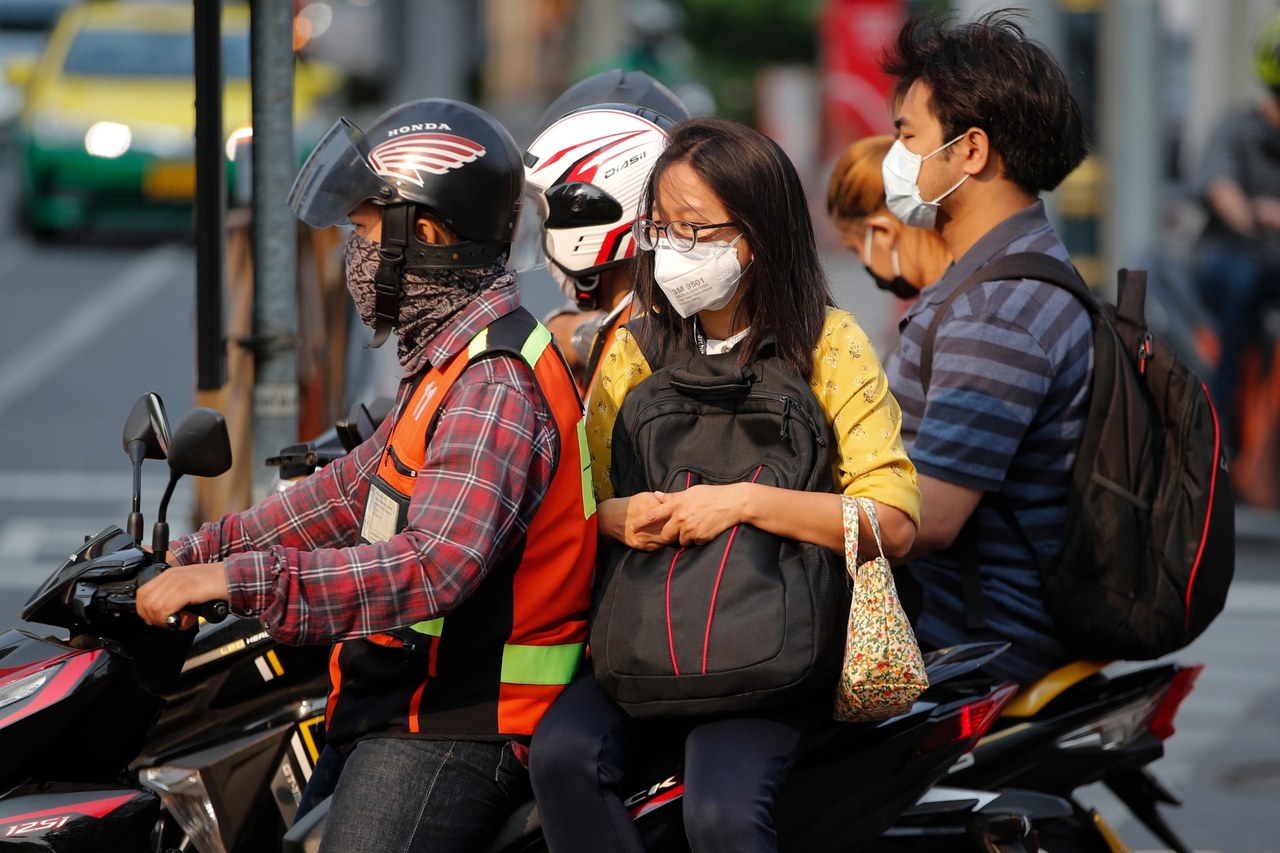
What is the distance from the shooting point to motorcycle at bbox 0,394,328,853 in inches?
106

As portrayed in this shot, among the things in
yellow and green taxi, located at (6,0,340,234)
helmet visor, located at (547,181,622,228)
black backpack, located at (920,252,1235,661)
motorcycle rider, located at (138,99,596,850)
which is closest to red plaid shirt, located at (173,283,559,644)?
motorcycle rider, located at (138,99,596,850)

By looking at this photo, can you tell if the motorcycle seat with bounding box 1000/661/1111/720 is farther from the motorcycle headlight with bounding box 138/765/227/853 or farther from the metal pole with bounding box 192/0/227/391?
the metal pole with bounding box 192/0/227/391

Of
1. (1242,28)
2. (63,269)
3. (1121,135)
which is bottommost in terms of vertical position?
(63,269)

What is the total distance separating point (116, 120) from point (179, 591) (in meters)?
13.7

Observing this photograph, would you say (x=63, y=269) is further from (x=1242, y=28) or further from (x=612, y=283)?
(x=612, y=283)

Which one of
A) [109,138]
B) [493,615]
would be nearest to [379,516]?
[493,615]

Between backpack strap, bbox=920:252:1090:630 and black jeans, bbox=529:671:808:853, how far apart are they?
2.53 ft

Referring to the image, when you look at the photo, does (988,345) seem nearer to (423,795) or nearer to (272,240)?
(423,795)

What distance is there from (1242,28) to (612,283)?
14.2 m

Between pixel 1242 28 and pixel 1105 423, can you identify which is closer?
pixel 1105 423

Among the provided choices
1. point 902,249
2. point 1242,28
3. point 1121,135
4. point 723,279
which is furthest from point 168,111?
point 723,279

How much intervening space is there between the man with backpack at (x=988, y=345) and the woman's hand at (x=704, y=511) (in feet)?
2.18

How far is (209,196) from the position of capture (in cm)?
407

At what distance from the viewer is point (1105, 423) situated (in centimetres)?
334
